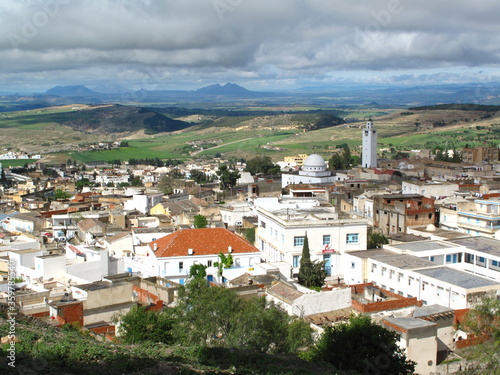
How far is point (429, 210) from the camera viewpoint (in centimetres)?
3706

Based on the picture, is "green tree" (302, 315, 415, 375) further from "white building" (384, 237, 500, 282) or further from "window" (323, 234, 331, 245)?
"window" (323, 234, 331, 245)

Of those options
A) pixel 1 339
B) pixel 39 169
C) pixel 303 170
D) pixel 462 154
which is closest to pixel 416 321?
pixel 1 339

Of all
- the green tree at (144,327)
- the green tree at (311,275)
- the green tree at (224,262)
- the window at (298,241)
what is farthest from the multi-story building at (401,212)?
the green tree at (144,327)

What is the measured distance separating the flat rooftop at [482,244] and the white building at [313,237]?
4.47 m

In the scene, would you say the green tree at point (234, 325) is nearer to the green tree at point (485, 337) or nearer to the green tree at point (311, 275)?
the green tree at point (485, 337)

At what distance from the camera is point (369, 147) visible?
82812 millimetres

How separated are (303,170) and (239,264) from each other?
3976 cm

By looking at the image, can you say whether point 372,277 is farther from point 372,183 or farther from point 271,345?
point 372,183

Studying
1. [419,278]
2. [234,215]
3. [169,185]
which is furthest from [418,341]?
[169,185]

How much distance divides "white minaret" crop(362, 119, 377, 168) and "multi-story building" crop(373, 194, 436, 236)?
44267mm

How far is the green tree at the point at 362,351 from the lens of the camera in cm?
1546

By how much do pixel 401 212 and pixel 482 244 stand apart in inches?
318

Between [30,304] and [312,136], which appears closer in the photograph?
[30,304]

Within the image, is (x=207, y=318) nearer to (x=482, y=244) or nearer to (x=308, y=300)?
(x=308, y=300)
